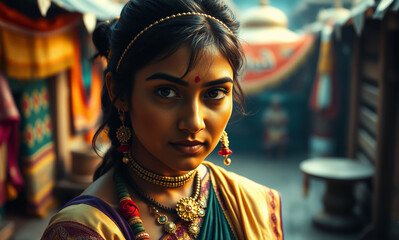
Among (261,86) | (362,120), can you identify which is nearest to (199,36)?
(362,120)

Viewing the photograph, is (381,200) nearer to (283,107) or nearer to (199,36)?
(199,36)

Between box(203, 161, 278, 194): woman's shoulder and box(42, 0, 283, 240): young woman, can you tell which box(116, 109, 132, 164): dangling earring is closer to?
box(42, 0, 283, 240): young woman

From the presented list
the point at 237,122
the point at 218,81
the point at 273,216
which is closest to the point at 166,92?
the point at 218,81

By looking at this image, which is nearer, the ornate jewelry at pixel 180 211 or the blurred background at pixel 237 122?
the ornate jewelry at pixel 180 211

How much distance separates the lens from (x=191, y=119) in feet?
4.10

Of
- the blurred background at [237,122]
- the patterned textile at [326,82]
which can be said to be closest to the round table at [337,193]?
the blurred background at [237,122]

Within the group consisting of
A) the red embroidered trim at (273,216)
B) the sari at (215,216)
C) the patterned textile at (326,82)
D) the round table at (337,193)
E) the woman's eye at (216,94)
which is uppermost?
the woman's eye at (216,94)

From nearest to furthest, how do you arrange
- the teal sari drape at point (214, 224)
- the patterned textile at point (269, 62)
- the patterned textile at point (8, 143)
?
the teal sari drape at point (214, 224) → the patterned textile at point (8, 143) → the patterned textile at point (269, 62)

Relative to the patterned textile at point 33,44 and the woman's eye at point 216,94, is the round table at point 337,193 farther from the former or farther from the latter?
the woman's eye at point 216,94

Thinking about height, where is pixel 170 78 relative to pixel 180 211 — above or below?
above

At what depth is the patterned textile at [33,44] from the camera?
351cm

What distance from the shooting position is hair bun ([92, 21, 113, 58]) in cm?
157

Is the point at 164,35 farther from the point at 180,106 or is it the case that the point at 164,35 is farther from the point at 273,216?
the point at 273,216

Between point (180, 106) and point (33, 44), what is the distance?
10.1 feet
